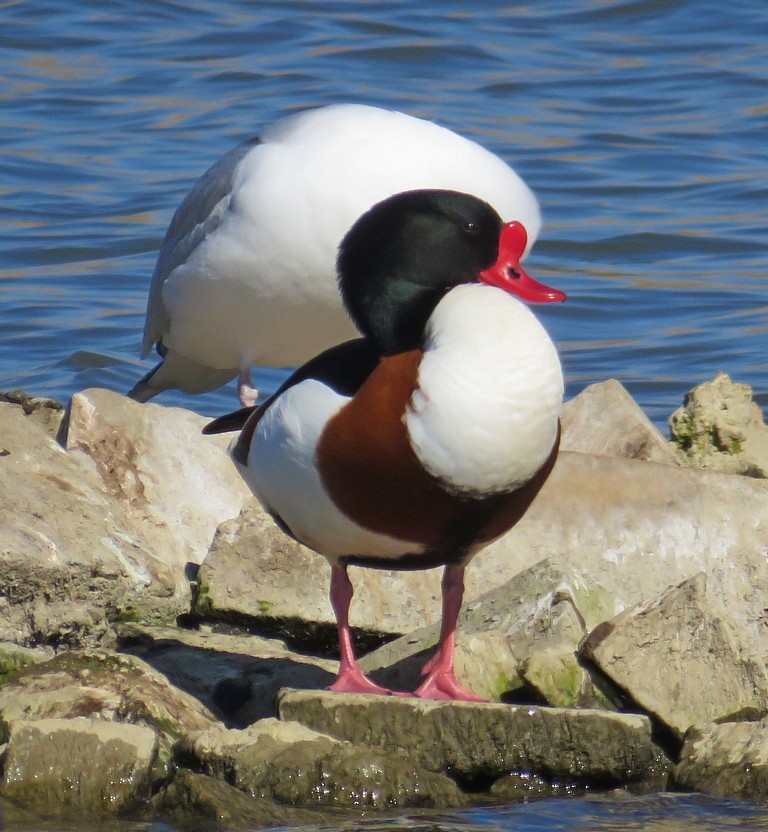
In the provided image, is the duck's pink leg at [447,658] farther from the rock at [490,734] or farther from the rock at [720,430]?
the rock at [720,430]

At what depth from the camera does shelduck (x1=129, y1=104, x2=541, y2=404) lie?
7090mm

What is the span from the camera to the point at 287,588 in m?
6.10

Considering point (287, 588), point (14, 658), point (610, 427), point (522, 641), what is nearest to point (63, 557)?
point (14, 658)

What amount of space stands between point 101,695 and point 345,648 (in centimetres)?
82

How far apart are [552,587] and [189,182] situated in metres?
8.45

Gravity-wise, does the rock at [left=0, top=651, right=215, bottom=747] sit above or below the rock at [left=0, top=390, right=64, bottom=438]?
above

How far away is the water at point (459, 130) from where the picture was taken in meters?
→ 11.8

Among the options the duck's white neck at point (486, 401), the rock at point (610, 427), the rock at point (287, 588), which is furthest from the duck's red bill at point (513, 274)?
the rock at point (610, 427)

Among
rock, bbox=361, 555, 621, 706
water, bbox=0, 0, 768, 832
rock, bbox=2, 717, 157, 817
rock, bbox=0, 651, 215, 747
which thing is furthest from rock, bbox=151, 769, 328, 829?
water, bbox=0, 0, 768, 832

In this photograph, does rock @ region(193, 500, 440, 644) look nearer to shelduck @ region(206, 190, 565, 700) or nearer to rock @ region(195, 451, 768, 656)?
rock @ region(195, 451, 768, 656)

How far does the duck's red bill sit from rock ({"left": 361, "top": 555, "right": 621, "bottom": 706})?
990 millimetres

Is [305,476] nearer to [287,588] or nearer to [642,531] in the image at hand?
[287,588]

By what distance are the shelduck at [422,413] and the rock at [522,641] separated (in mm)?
159

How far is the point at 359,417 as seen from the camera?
4.96 metres
